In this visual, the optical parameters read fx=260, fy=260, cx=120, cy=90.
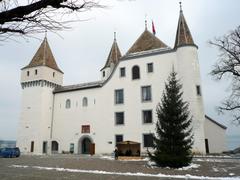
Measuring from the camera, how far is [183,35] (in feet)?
109

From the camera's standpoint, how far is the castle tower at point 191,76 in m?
29.8

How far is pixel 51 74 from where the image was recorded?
42781 millimetres

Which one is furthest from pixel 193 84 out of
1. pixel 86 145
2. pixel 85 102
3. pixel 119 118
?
pixel 86 145

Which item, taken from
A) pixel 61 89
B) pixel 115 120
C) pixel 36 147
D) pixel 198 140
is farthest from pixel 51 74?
pixel 198 140

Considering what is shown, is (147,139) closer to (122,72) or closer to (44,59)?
(122,72)

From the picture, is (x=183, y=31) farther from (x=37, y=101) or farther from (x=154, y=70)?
(x=37, y=101)

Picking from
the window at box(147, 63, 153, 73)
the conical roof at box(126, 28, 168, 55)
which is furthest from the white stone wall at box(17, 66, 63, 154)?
the window at box(147, 63, 153, 73)

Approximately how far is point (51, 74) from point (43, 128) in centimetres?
901

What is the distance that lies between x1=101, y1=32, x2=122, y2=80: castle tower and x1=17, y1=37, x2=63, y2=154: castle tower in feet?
26.1

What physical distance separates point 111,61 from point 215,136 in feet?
66.9

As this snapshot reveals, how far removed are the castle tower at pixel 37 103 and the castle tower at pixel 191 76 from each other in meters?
20.9

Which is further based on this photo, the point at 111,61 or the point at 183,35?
the point at 111,61

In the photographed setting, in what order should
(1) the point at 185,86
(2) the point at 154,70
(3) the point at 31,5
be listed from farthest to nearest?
(2) the point at 154,70
(1) the point at 185,86
(3) the point at 31,5

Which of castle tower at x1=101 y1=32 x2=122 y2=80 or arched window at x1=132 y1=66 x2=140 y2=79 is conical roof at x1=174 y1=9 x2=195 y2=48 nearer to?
arched window at x1=132 y1=66 x2=140 y2=79
